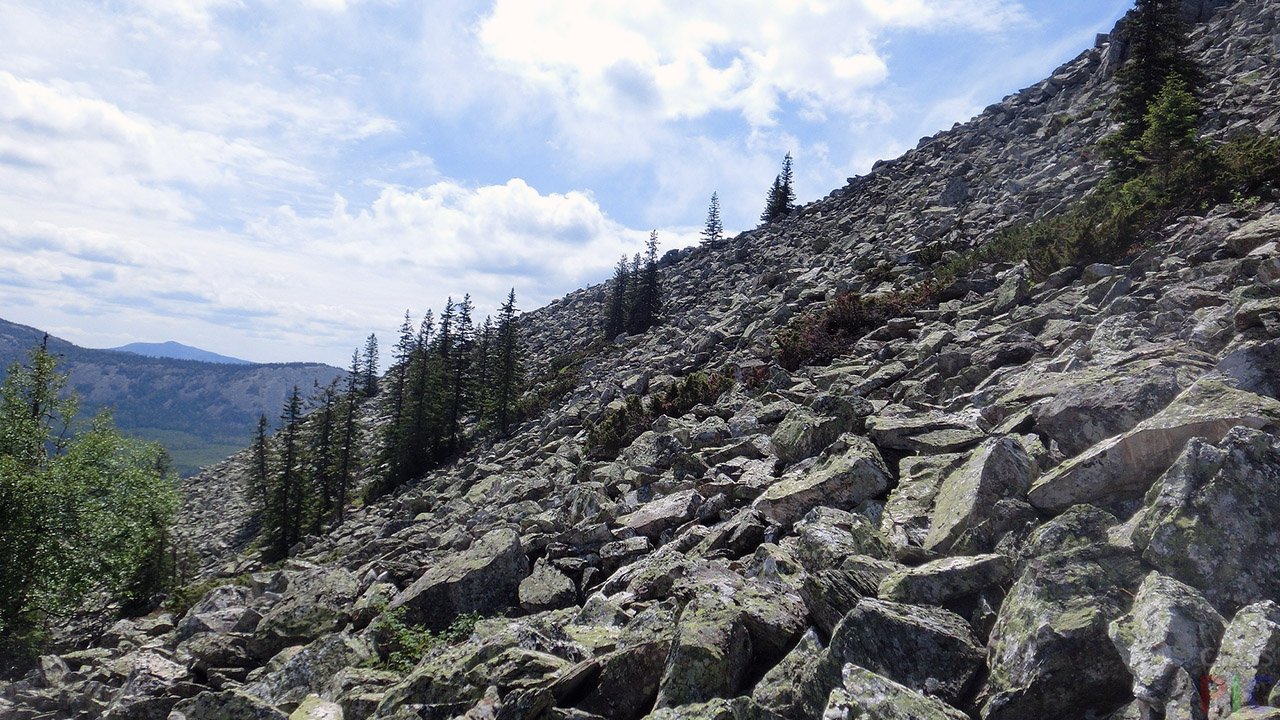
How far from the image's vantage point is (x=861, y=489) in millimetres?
9602

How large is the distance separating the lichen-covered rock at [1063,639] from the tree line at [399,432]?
4174cm

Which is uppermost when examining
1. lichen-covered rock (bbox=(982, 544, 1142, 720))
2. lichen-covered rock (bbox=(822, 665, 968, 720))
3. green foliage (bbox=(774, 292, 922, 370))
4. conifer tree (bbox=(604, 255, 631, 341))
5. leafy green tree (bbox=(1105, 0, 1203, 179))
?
leafy green tree (bbox=(1105, 0, 1203, 179))

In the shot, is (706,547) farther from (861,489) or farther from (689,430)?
(689,430)

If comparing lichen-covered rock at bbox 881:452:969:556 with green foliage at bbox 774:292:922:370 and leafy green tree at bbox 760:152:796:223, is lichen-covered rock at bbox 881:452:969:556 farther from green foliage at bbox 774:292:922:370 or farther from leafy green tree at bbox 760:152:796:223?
leafy green tree at bbox 760:152:796:223

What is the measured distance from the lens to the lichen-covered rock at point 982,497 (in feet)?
22.0

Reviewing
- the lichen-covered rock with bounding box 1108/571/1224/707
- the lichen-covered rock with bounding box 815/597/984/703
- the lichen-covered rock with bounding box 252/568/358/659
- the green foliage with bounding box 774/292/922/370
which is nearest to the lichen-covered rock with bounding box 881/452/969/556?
the lichen-covered rock with bounding box 815/597/984/703

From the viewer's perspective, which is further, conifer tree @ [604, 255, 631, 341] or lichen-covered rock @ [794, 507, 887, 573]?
conifer tree @ [604, 255, 631, 341]

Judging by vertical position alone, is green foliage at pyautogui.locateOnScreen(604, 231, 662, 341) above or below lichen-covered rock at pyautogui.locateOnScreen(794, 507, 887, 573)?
above

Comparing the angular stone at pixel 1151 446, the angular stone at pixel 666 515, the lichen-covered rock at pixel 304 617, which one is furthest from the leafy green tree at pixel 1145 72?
the lichen-covered rock at pixel 304 617

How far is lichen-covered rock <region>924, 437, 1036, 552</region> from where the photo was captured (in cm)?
670

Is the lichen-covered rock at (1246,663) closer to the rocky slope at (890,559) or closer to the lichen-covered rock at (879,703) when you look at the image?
the rocky slope at (890,559)

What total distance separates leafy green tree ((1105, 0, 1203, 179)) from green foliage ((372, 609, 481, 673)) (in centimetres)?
2895

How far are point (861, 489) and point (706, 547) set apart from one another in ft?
8.73

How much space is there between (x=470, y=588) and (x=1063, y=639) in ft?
32.3
